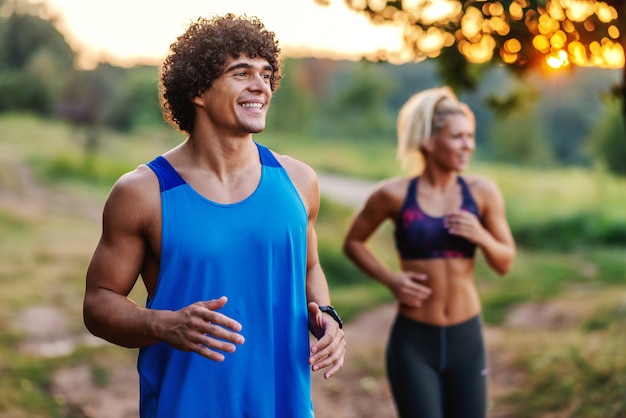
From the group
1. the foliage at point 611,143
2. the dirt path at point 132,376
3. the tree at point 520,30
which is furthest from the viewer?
the foliage at point 611,143

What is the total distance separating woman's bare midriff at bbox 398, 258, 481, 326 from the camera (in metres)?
3.92

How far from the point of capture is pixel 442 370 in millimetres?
3871

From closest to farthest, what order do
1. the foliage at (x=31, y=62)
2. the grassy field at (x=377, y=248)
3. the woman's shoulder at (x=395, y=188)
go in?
the woman's shoulder at (x=395, y=188) → the grassy field at (x=377, y=248) → the foliage at (x=31, y=62)

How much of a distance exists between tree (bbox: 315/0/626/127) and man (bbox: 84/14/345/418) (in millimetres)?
1377

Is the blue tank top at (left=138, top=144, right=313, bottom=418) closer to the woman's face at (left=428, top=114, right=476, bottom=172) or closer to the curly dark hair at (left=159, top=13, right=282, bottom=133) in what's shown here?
the curly dark hair at (left=159, top=13, right=282, bottom=133)

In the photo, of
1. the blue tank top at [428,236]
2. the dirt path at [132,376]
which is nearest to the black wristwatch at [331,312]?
the blue tank top at [428,236]

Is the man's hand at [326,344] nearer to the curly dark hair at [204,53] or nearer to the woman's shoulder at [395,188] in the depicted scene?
the curly dark hair at [204,53]

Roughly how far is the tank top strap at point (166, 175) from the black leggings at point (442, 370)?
1796 millimetres

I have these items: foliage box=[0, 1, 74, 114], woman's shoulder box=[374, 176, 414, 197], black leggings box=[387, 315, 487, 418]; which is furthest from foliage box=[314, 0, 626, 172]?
foliage box=[0, 1, 74, 114]

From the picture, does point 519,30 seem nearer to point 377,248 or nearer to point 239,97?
point 239,97

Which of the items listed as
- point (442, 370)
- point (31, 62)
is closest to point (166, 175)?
point (442, 370)

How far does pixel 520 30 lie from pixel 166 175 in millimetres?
1816

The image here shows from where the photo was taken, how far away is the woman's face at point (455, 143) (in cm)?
397

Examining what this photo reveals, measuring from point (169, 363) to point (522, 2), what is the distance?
2.01 m
